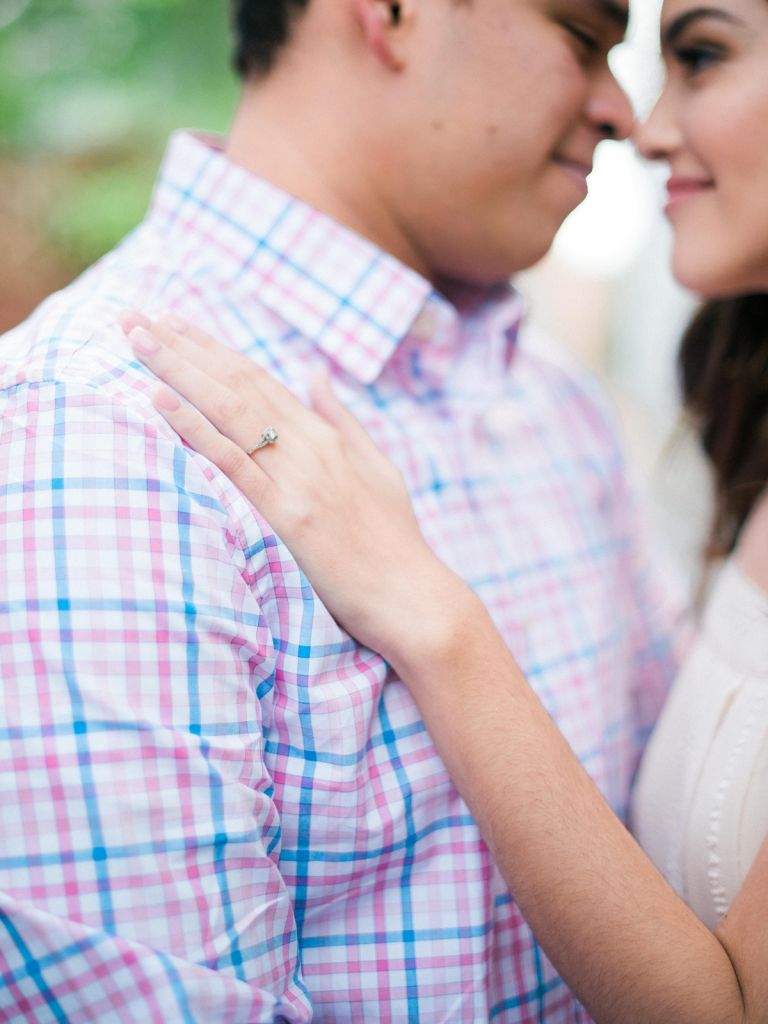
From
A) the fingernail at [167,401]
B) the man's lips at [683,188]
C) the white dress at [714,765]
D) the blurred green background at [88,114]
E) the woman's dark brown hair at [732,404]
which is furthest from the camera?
the blurred green background at [88,114]

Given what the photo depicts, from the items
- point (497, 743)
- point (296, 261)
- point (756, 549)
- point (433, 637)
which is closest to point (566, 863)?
point (497, 743)

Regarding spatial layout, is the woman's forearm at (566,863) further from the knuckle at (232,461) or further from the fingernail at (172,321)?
the fingernail at (172,321)

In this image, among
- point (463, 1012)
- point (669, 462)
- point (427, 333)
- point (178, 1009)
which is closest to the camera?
point (178, 1009)

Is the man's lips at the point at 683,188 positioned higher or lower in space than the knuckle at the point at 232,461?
higher

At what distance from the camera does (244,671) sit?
0.97 metres

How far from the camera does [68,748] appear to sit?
86 centimetres

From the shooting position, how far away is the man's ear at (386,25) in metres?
1.35

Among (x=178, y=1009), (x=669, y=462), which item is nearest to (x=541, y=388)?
(x=669, y=462)

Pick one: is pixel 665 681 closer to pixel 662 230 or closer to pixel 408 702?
pixel 408 702

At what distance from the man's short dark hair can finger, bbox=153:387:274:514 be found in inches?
26.5

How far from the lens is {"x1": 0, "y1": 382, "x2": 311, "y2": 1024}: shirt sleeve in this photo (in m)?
0.86

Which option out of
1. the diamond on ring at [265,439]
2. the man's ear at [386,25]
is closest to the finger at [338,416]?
the diamond on ring at [265,439]

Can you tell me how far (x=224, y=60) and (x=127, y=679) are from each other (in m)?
4.73

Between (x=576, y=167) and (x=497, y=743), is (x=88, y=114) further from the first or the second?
(x=497, y=743)
